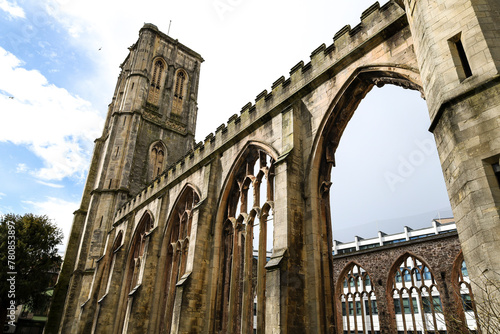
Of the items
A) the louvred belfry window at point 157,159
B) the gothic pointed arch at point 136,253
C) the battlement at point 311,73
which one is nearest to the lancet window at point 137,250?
the gothic pointed arch at point 136,253

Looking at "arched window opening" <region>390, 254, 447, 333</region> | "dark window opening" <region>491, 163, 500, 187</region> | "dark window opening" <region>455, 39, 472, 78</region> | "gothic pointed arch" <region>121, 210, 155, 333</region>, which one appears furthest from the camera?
"gothic pointed arch" <region>121, 210, 155, 333</region>

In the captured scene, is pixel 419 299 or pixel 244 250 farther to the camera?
pixel 419 299

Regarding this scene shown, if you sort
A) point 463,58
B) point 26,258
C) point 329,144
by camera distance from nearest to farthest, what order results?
point 463,58
point 329,144
point 26,258

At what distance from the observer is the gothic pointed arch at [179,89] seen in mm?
31195

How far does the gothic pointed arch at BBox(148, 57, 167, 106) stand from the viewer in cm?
2984

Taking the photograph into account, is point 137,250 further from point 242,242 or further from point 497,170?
point 497,170

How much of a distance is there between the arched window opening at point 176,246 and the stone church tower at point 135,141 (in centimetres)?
803

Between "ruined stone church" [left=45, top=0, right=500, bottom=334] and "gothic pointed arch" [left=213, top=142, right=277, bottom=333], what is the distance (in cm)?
4

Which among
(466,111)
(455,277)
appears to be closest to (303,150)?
(466,111)

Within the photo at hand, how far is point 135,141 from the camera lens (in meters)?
26.2

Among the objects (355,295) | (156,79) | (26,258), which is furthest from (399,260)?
(156,79)

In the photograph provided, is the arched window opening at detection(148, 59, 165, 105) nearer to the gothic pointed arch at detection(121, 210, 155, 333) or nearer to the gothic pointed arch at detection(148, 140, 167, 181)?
the gothic pointed arch at detection(148, 140, 167, 181)

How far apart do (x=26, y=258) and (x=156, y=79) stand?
686 inches

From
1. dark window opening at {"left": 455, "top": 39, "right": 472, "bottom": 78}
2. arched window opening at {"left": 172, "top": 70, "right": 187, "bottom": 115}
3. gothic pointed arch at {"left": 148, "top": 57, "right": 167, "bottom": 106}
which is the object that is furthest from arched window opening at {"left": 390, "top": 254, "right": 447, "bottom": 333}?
gothic pointed arch at {"left": 148, "top": 57, "right": 167, "bottom": 106}
